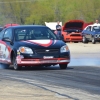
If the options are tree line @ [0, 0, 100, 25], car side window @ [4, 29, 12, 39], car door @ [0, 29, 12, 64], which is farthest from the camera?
tree line @ [0, 0, 100, 25]

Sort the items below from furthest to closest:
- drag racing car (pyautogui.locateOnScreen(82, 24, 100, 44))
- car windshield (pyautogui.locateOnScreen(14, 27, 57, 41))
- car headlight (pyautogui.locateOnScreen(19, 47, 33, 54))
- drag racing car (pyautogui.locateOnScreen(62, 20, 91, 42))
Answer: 1. drag racing car (pyautogui.locateOnScreen(62, 20, 91, 42))
2. drag racing car (pyautogui.locateOnScreen(82, 24, 100, 44))
3. car windshield (pyautogui.locateOnScreen(14, 27, 57, 41))
4. car headlight (pyautogui.locateOnScreen(19, 47, 33, 54))

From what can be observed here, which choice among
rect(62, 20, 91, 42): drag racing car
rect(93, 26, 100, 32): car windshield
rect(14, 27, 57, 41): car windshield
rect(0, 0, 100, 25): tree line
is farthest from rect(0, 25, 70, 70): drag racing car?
rect(0, 0, 100, 25): tree line

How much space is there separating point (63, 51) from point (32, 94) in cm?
657

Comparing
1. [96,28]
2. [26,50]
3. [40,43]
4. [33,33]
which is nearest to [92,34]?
[96,28]

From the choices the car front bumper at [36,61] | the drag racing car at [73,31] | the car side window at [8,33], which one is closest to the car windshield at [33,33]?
the car side window at [8,33]

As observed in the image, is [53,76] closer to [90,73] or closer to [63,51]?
[90,73]

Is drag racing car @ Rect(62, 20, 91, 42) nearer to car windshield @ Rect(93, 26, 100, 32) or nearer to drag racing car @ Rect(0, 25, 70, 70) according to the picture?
car windshield @ Rect(93, 26, 100, 32)

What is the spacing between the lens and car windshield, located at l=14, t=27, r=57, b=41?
61.4 feet

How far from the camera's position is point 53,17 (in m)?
89.3

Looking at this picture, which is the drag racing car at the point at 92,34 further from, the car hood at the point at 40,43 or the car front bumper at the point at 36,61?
the car front bumper at the point at 36,61

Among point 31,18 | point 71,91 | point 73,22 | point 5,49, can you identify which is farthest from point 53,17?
point 71,91

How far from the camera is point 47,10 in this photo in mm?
90375

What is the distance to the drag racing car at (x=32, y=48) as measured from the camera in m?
17.8

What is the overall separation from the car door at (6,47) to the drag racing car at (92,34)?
71.3 feet
